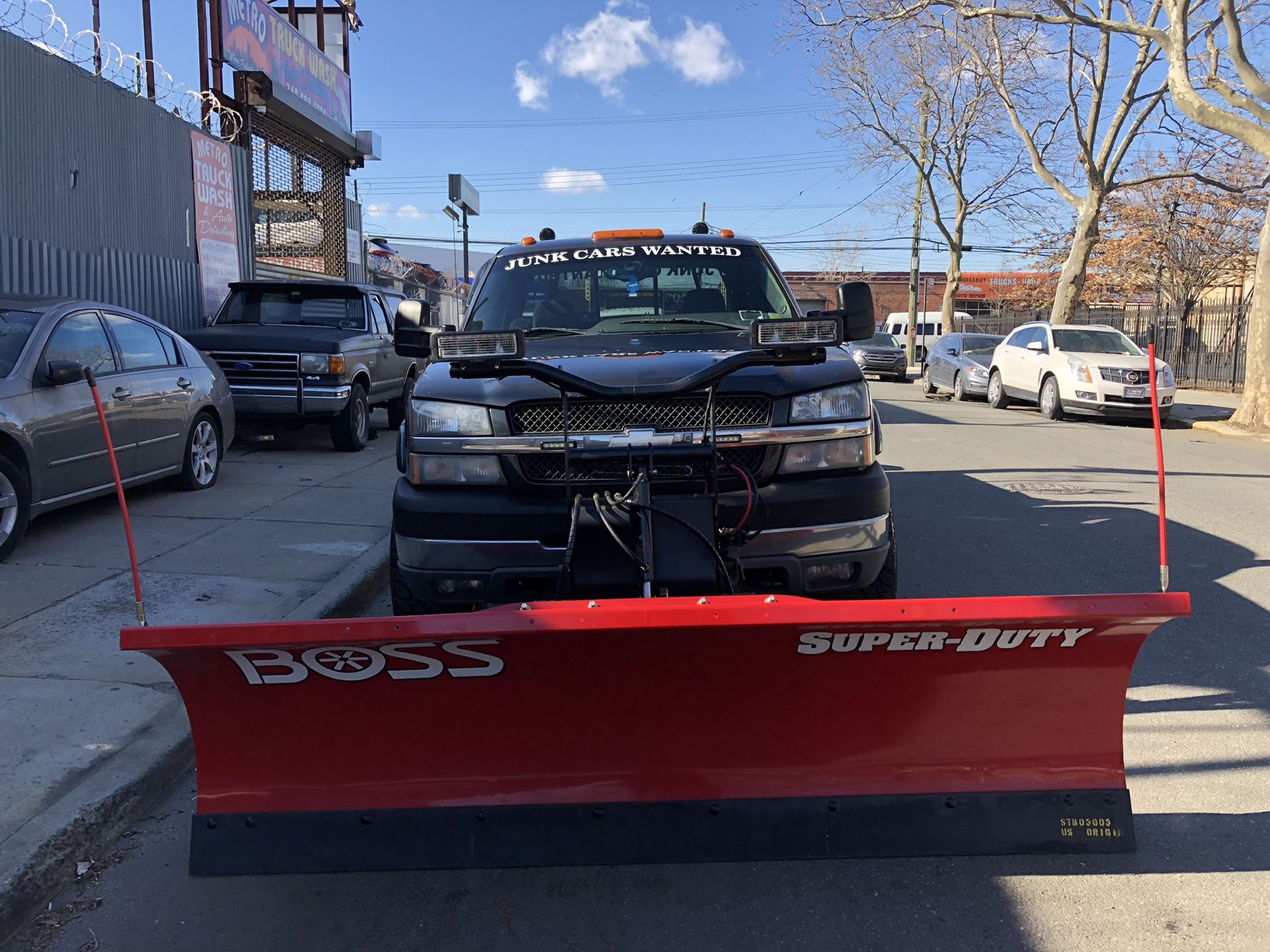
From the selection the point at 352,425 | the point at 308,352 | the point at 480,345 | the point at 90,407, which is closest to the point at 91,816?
the point at 480,345

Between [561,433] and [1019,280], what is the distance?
66.6 m

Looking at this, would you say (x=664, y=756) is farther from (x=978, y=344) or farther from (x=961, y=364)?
(x=978, y=344)

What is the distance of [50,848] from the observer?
3084mm

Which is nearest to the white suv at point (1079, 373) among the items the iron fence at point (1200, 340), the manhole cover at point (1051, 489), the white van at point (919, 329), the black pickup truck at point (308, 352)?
the iron fence at point (1200, 340)

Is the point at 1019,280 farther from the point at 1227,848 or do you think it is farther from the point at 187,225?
the point at 1227,848

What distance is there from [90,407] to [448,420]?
13.1 feet

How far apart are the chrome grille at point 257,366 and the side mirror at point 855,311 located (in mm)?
7407

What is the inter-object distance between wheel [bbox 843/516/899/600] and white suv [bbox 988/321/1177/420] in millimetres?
12540

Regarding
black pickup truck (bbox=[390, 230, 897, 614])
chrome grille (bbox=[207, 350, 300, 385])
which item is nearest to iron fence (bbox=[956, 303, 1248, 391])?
chrome grille (bbox=[207, 350, 300, 385])

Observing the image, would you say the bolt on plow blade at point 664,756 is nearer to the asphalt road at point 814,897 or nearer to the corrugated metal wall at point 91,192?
the asphalt road at point 814,897

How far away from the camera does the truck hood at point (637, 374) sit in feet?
12.9

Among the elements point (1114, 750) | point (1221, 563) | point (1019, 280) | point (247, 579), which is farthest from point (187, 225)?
point (1019, 280)

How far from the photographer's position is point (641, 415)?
3871mm

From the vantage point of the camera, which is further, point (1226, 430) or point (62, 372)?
point (1226, 430)
